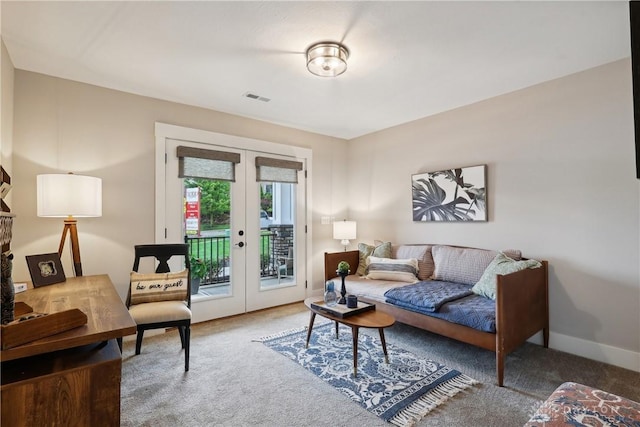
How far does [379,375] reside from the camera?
2352mm

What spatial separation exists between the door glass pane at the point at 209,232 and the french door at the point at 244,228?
11mm

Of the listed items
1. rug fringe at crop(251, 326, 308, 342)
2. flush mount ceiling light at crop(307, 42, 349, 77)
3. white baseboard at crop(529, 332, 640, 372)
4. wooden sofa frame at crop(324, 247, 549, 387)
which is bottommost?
rug fringe at crop(251, 326, 308, 342)

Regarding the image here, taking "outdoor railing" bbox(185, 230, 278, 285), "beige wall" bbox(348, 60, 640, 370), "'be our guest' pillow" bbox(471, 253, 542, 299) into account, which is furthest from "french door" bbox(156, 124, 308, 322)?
"'be our guest' pillow" bbox(471, 253, 542, 299)

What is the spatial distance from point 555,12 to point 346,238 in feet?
10.3

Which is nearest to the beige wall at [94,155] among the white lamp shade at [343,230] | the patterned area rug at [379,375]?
the patterned area rug at [379,375]

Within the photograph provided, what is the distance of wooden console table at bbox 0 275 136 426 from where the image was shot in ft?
3.86

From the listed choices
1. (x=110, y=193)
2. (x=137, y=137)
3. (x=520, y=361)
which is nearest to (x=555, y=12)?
(x=520, y=361)

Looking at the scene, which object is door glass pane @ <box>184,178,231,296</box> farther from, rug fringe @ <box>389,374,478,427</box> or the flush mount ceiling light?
rug fringe @ <box>389,374,478,427</box>

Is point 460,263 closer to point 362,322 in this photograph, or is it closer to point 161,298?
point 362,322

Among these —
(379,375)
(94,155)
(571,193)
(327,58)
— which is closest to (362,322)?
(379,375)

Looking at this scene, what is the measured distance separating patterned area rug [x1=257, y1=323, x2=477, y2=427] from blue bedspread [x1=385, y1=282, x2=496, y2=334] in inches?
14.7

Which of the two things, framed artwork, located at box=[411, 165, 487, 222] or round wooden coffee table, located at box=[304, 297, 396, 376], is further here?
framed artwork, located at box=[411, 165, 487, 222]

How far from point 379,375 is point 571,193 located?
2288 mm

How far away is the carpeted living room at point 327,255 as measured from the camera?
1913 mm
